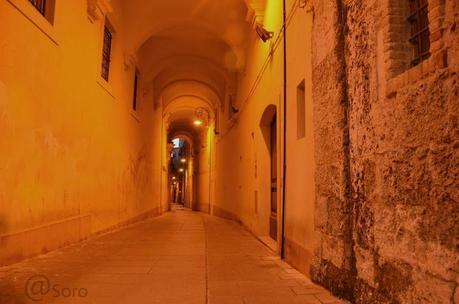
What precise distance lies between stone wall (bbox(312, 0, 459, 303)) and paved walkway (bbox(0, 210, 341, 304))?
63 cm

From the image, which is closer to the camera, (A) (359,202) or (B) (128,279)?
(A) (359,202)

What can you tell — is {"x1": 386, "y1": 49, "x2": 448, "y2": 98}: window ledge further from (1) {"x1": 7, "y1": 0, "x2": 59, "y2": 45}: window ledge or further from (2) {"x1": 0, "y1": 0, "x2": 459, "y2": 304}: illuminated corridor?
(1) {"x1": 7, "y1": 0, "x2": 59, "y2": 45}: window ledge

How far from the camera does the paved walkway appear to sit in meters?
3.89

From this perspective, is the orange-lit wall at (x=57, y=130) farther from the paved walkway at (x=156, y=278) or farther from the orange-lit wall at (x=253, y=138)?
the orange-lit wall at (x=253, y=138)

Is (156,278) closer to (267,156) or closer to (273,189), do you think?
(273,189)

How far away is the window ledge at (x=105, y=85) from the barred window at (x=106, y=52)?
0.28 m

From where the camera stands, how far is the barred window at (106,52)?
9785mm

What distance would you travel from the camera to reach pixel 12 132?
5223mm

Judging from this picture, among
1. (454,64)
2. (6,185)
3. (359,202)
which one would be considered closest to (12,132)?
(6,185)

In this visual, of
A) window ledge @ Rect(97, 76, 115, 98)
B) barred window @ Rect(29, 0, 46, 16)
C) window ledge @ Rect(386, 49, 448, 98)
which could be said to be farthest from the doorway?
window ledge @ Rect(386, 49, 448, 98)

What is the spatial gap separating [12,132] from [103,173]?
429 cm

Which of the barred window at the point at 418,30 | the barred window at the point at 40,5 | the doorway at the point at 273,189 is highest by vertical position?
the barred window at the point at 40,5

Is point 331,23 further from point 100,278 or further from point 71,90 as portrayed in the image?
point 71,90

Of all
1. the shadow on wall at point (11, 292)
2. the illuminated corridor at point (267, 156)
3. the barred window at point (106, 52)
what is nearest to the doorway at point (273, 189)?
the illuminated corridor at point (267, 156)
